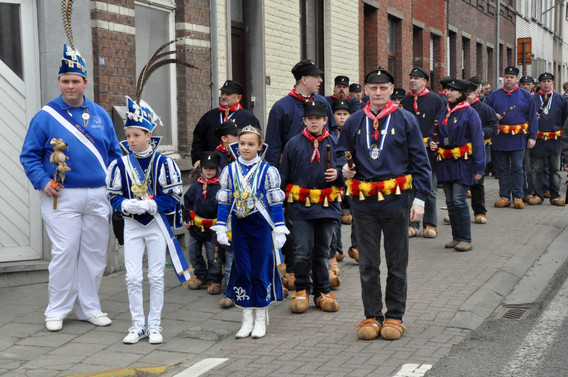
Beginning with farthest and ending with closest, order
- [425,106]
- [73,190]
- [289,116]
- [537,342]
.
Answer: [425,106]
[289,116]
[73,190]
[537,342]

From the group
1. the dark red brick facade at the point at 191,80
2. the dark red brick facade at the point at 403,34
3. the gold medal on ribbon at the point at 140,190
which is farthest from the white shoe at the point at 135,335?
the dark red brick facade at the point at 403,34

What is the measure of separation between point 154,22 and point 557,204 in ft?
25.6

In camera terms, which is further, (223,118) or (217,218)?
(223,118)

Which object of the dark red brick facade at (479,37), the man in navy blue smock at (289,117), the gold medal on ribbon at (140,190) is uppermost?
the dark red brick facade at (479,37)

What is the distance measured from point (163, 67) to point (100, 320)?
15.8 feet

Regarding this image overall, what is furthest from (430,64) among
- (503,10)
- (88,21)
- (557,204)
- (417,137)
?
(417,137)

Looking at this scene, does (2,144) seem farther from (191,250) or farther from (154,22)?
(154,22)

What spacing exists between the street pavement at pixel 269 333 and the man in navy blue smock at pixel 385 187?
29 centimetres

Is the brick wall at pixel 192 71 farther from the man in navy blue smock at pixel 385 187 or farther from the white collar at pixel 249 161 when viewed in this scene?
the man in navy blue smock at pixel 385 187

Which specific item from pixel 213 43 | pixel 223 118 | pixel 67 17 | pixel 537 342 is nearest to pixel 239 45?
pixel 213 43

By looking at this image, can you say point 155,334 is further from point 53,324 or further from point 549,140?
point 549,140

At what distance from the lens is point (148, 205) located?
653cm

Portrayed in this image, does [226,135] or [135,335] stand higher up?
[226,135]

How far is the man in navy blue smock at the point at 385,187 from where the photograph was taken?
6.47 meters
